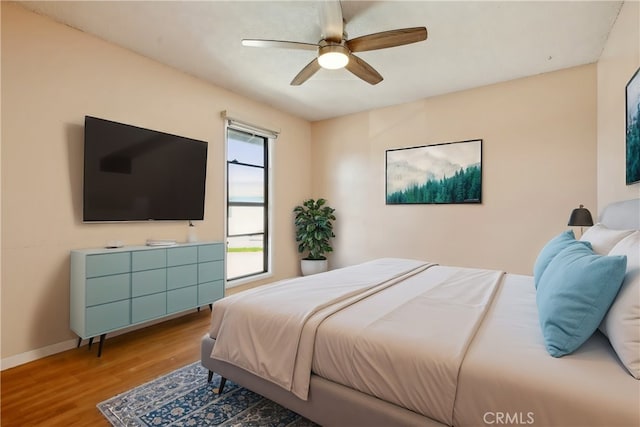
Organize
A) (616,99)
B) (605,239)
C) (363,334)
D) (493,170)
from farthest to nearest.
A: (493,170) → (616,99) → (605,239) → (363,334)

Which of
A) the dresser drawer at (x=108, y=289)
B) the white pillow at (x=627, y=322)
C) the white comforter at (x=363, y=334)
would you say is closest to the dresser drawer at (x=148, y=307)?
the dresser drawer at (x=108, y=289)

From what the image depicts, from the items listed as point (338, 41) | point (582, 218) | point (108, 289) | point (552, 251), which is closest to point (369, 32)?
point (338, 41)

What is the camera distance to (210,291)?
11.0 feet

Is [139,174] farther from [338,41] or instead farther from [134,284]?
[338,41]

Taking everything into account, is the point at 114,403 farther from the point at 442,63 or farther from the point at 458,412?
the point at 442,63

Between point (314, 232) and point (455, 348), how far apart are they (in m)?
3.78

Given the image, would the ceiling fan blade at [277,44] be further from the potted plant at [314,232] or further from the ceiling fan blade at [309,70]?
the potted plant at [314,232]

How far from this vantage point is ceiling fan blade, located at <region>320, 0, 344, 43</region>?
217 centimetres

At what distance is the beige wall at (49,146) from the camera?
2.37 metres

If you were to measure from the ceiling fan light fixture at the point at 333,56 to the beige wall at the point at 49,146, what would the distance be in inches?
76.2

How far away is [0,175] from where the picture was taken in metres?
2.31

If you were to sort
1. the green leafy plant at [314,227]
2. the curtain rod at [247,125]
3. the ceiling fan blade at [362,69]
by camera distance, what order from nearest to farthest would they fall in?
1. the ceiling fan blade at [362,69]
2. the curtain rod at [247,125]
3. the green leafy plant at [314,227]

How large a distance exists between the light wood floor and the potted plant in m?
2.26

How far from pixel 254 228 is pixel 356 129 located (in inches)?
88.6
